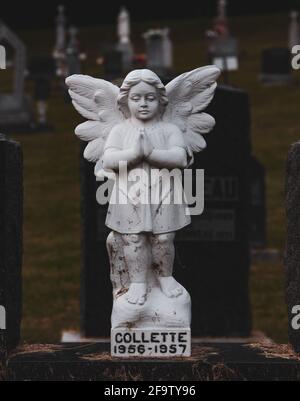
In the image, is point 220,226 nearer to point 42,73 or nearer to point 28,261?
point 28,261

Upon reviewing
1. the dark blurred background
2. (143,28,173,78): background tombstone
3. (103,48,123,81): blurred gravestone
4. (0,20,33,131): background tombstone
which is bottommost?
(0,20,33,131): background tombstone

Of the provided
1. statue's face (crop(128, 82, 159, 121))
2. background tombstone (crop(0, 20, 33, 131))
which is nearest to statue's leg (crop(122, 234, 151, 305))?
statue's face (crop(128, 82, 159, 121))

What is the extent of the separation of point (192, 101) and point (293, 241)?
1.03 m

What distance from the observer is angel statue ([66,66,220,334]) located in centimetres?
826

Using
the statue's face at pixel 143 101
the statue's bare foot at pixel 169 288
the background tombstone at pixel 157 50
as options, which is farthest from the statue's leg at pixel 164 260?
the background tombstone at pixel 157 50

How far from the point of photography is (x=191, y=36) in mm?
43938

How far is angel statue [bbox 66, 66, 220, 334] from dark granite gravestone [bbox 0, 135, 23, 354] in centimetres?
48

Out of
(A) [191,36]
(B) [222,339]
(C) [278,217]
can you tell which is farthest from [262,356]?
(A) [191,36]

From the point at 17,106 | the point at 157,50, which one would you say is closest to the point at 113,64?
the point at 17,106

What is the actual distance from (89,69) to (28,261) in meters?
18.1

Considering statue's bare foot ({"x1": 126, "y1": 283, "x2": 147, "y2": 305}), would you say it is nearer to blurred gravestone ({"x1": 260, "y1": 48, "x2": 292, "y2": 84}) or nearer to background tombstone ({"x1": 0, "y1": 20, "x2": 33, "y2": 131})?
→ background tombstone ({"x1": 0, "y1": 20, "x2": 33, "y2": 131})

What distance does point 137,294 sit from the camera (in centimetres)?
834

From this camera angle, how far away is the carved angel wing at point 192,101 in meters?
8.52

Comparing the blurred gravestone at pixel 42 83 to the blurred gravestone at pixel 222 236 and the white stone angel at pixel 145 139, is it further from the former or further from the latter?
the white stone angel at pixel 145 139
